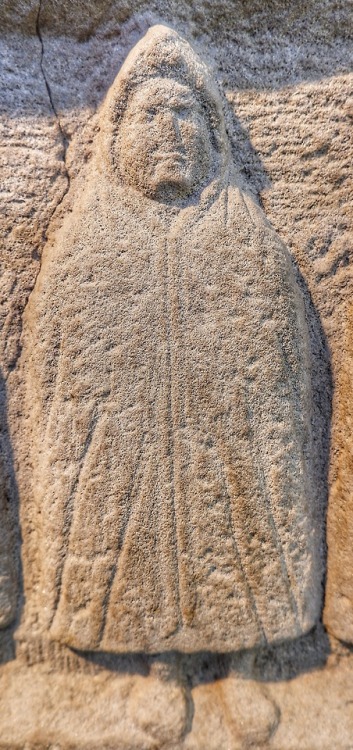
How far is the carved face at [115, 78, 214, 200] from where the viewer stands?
4.86 ft

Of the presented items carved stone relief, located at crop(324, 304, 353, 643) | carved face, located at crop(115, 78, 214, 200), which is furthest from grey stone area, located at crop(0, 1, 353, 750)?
carved face, located at crop(115, 78, 214, 200)

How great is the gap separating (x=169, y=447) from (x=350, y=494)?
1.91 ft

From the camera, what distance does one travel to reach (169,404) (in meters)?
1.40

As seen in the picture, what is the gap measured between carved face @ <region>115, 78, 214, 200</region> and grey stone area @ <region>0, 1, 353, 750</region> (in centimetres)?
22

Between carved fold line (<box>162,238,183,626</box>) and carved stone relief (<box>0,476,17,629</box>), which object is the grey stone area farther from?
carved fold line (<box>162,238,183,626</box>)

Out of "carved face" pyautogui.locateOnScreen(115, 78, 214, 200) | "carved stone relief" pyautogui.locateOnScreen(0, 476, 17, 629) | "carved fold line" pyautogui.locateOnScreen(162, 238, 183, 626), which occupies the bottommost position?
"carved stone relief" pyautogui.locateOnScreen(0, 476, 17, 629)

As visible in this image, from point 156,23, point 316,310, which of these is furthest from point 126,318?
point 156,23

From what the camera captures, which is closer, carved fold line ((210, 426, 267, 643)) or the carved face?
carved fold line ((210, 426, 267, 643))

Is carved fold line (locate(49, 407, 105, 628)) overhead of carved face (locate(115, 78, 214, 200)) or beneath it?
beneath

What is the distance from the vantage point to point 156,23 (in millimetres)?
1651

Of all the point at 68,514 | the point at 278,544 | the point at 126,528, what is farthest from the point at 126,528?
the point at 278,544

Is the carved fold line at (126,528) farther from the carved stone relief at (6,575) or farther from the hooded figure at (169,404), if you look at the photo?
the carved stone relief at (6,575)

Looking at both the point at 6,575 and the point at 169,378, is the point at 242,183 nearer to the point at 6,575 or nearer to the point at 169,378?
the point at 169,378

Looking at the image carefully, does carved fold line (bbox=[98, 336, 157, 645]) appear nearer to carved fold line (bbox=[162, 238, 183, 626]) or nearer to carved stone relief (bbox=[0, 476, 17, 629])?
carved fold line (bbox=[162, 238, 183, 626])
